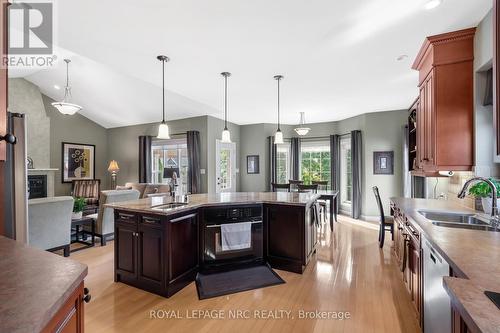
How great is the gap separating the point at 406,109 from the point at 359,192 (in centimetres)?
220

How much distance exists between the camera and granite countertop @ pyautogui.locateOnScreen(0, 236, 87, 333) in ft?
2.05

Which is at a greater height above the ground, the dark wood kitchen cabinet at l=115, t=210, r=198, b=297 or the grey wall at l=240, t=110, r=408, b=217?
the grey wall at l=240, t=110, r=408, b=217

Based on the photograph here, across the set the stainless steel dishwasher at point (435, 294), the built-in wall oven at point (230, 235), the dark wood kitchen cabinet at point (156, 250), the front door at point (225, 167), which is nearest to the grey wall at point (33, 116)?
the front door at point (225, 167)

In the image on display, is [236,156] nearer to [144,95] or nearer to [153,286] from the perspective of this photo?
[144,95]

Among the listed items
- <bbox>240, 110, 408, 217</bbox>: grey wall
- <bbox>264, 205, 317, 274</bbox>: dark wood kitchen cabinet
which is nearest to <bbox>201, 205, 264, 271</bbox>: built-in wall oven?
<bbox>264, 205, 317, 274</bbox>: dark wood kitchen cabinet

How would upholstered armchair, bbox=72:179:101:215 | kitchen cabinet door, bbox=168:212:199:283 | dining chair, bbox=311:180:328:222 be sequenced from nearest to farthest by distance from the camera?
kitchen cabinet door, bbox=168:212:199:283
dining chair, bbox=311:180:328:222
upholstered armchair, bbox=72:179:101:215

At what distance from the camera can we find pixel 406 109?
5.40m

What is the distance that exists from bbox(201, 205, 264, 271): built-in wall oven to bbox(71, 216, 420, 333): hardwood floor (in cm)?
44

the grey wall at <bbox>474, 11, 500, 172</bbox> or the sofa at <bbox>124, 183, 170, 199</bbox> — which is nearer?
the grey wall at <bbox>474, 11, 500, 172</bbox>

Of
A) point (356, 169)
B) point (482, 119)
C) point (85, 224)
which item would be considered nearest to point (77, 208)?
point (85, 224)

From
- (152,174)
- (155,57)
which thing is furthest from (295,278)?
(152,174)

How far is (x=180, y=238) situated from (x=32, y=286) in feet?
5.86

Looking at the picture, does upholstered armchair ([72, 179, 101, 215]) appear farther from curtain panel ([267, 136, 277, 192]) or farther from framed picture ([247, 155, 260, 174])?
curtain panel ([267, 136, 277, 192])

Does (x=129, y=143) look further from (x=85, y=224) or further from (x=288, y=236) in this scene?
(x=288, y=236)
